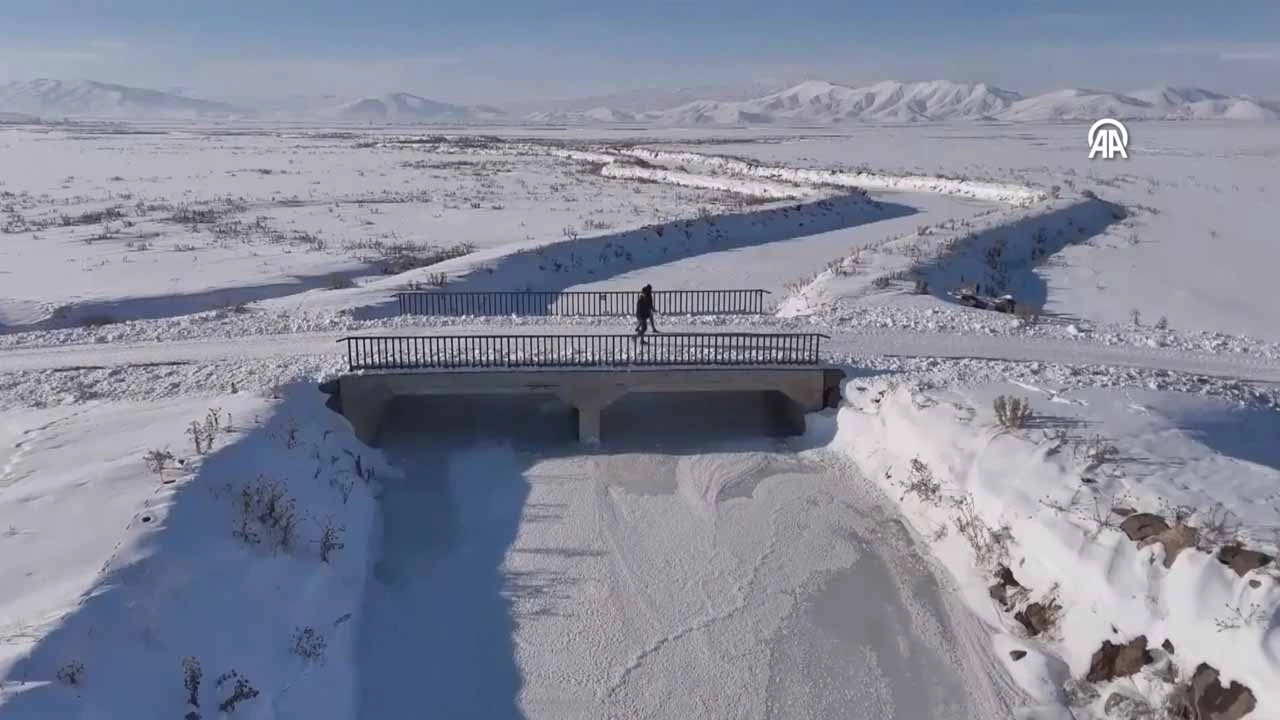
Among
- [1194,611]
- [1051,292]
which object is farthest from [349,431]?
[1051,292]

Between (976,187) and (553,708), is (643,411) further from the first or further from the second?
(976,187)

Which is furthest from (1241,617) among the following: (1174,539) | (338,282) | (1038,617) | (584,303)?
(338,282)

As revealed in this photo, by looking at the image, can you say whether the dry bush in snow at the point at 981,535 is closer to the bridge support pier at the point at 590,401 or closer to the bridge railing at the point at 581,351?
the bridge railing at the point at 581,351

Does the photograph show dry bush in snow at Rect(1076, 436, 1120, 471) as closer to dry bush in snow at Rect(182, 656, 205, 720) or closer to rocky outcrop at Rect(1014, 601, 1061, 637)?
rocky outcrop at Rect(1014, 601, 1061, 637)

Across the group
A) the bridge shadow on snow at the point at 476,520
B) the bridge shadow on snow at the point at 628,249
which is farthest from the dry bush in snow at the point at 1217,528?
the bridge shadow on snow at the point at 628,249

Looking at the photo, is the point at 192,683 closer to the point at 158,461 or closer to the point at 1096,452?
the point at 158,461

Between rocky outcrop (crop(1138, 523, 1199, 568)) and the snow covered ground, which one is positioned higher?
the snow covered ground

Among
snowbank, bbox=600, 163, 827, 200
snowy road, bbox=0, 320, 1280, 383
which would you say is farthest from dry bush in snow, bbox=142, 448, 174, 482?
snowbank, bbox=600, 163, 827, 200
